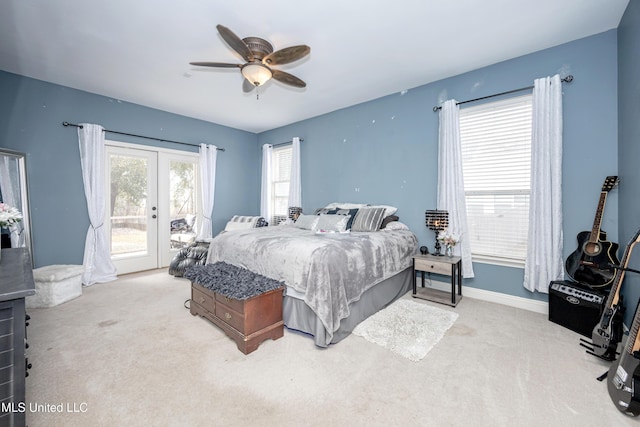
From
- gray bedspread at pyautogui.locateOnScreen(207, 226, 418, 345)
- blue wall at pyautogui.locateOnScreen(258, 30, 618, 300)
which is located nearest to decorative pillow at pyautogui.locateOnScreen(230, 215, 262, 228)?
blue wall at pyautogui.locateOnScreen(258, 30, 618, 300)

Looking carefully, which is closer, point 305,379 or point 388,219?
point 305,379

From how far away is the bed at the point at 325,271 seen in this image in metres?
2.17

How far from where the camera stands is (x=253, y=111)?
15.3ft

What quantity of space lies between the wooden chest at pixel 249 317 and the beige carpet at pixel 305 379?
0.10 m

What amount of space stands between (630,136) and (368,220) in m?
2.40

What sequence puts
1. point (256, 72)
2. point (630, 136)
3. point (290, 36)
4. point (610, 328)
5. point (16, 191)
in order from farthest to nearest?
point (16, 191) < point (290, 36) < point (256, 72) < point (630, 136) < point (610, 328)

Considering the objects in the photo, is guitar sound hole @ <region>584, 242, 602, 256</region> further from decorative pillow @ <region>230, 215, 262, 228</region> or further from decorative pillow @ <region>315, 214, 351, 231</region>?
decorative pillow @ <region>230, 215, 262, 228</region>

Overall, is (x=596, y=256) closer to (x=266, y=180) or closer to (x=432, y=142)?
(x=432, y=142)

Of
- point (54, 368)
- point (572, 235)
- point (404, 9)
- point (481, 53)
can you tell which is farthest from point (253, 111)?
point (572, 235)

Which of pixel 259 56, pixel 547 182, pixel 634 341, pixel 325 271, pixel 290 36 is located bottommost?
pixel 634 341

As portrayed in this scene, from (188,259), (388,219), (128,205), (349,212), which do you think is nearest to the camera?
(388,219)

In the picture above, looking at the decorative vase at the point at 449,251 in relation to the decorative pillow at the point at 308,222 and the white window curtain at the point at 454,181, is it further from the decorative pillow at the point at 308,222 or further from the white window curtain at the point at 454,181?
the decorative pillow at the point at 308,222

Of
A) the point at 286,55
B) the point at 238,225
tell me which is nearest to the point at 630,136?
the point at 286,55

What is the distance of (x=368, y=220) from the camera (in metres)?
3.49
